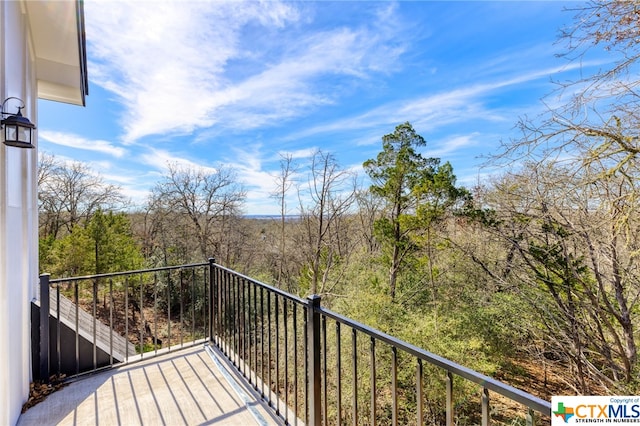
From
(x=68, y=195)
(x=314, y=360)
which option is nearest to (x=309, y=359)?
(x=314, y=360)

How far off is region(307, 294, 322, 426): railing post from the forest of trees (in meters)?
4.74

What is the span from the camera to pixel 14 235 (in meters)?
2.05

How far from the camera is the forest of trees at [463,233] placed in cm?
442

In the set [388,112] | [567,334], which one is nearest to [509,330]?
[567,334]

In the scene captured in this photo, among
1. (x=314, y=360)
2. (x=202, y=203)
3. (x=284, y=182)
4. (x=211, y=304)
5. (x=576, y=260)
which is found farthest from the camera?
(x=202, y=203)

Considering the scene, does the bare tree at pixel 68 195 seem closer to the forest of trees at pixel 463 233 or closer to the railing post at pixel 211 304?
the forest of trees at pixel 463 233

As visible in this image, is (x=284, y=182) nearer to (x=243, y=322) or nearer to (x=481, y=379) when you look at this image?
(x=243, y=322)

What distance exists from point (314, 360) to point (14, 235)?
218 cm

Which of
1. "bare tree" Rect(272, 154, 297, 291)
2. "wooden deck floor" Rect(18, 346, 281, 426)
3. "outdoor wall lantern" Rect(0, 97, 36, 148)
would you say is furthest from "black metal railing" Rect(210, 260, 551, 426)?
"bare tree" Rect(272, 154, 297, 291)

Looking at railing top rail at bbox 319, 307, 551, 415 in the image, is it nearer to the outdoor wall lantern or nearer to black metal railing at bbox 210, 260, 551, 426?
black metal railing at bbox 210, 260, 551, 426

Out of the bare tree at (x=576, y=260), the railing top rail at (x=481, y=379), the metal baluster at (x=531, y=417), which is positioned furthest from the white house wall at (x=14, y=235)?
the bare tree at (x=576, y=260)

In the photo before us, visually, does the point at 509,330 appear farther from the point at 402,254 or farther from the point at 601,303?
the point at 402,254

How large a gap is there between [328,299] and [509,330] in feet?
19.0

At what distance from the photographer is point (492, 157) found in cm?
563
